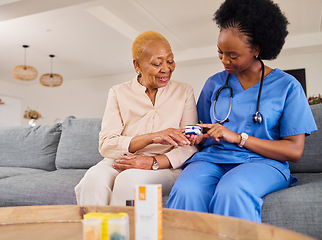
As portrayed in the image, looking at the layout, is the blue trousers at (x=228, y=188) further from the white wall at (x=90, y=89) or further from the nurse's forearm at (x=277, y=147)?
the white wall at (x=90, y=89)

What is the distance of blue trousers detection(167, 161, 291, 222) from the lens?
1.10 metres

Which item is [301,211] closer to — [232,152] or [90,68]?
[232,152]

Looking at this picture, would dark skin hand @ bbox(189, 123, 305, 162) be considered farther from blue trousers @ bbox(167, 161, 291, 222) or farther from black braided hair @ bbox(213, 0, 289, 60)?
black braided hair @ bbox(213, 0, 289, 60)

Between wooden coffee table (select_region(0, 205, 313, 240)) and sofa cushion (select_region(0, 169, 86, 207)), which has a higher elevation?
wooden coffee table (select_region(0, 205, 313, 240))

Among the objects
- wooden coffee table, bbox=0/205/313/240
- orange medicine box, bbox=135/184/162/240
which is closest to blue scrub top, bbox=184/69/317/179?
wooden coffee table, bbox=0/205/313/240

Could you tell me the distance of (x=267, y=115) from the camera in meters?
1.41

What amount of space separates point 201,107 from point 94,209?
3.30 feet

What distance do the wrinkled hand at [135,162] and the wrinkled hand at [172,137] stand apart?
0.34ft

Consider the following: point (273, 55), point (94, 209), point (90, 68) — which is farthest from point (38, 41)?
point (94, 209)

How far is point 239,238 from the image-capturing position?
2.18 feet

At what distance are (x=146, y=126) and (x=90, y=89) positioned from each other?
8.73m

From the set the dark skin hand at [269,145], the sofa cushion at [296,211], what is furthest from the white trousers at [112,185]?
the sofa cushion at [296,211]

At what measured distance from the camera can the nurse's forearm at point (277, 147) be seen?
4.40ft

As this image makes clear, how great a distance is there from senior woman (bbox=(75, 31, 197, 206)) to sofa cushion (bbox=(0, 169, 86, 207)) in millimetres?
352
